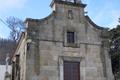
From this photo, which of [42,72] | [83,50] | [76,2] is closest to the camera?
[42,72]

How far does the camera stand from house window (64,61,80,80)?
19234 mm

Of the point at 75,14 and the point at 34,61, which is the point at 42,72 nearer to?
the point at 34,61

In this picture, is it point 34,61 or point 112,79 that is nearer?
point 34,61

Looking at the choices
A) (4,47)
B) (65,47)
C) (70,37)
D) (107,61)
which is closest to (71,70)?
(65,47)

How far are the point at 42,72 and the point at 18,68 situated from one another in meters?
4.17

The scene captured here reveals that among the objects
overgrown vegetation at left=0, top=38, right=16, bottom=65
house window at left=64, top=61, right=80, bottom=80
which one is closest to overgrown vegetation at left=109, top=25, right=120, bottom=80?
house window at left=64, top=61, right=80, bottom=80

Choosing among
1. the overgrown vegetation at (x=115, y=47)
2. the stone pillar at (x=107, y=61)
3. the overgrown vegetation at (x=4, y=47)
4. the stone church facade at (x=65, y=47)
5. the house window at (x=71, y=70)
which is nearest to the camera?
the stone church facade at (x=65, y=47)

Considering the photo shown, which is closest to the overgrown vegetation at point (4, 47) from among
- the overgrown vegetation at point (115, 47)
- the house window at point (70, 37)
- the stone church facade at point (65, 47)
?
the stone church facade at point (65, 47)

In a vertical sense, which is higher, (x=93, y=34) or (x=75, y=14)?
(x=75, y=14)

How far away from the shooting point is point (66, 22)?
20406mm

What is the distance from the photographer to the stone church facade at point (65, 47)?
18.6 m

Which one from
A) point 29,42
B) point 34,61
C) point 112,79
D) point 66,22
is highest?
point 66,22

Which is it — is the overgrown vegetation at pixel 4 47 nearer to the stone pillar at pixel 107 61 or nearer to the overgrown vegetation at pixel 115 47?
the overgrown vegetation at pixel 115 47

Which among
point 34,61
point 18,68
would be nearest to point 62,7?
point 34,61
